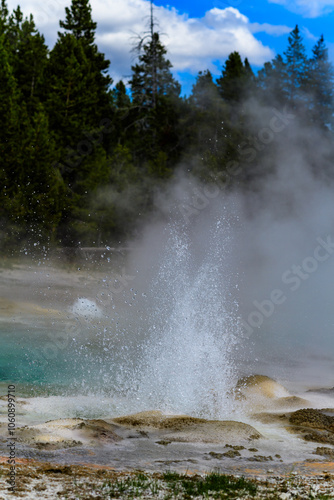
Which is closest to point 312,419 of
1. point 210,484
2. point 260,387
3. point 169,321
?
point 260,387

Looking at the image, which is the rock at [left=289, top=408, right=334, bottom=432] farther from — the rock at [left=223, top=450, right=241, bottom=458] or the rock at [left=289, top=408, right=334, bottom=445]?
the rock at [left=223, top=450, right=241, bottom=458]

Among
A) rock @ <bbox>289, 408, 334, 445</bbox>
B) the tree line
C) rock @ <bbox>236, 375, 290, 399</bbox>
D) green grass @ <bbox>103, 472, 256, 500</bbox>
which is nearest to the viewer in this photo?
green grass @ <bbox>103, 472, 256, 500</bbox>

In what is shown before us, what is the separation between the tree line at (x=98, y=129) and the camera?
19.3 meters

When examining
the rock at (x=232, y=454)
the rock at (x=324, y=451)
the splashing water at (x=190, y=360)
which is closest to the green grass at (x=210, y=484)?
the rock at (x=232, y=454)

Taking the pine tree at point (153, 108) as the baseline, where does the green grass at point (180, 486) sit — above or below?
below

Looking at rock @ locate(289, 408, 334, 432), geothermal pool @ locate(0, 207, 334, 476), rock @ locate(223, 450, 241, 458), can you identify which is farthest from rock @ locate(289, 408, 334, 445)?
rock @ locate(223, 450, 241, 458)

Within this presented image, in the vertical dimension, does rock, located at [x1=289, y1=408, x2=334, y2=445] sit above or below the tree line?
below

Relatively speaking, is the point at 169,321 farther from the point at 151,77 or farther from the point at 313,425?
the point at 151,77

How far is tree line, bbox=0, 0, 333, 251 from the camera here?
759 inches

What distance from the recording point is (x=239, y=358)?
431 inches

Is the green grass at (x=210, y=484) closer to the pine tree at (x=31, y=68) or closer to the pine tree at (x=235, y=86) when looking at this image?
the pine tree at (x=31, y=68)

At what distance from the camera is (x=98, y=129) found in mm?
24281

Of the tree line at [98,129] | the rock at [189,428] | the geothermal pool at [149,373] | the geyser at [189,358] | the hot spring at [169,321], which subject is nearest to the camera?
the geothermal pool at [149,373]

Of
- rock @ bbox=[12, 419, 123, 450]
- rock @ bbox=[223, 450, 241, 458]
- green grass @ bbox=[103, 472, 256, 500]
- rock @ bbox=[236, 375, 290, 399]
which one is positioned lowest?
green grass @ bbox=[103, 472, 256, 500]
